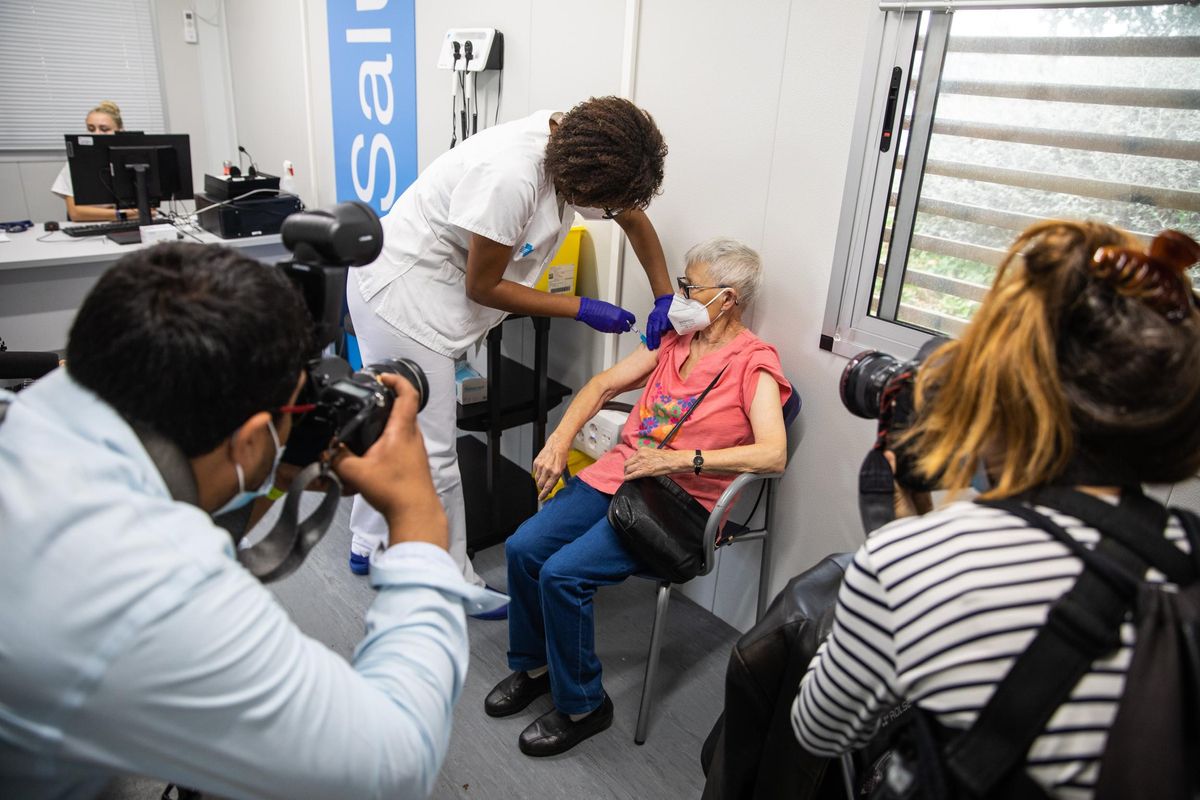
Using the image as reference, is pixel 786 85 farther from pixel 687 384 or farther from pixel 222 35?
pixel 222 35

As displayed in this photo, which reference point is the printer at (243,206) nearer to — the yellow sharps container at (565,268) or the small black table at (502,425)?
the small black table at (502,425)

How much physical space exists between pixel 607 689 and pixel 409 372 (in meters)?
1.25

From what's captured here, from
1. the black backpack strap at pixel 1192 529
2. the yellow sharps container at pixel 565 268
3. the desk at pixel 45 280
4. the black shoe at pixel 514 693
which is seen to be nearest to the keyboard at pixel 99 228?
the desk at pixel 45 280

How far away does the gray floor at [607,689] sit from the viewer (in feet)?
5.67

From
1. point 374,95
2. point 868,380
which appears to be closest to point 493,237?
point 868,380

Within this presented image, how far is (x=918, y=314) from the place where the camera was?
70.7 inches

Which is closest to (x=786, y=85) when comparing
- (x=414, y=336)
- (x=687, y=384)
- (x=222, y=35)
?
(x=687, y=384)

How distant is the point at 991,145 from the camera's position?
1.60 meters

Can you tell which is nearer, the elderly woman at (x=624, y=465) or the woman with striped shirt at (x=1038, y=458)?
the woman with striped shirt at (x=1038, y=458)

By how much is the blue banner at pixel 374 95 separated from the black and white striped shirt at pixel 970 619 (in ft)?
9.04

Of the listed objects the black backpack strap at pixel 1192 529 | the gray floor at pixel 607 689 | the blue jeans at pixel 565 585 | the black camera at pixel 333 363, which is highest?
the black camera at pixel 333 363

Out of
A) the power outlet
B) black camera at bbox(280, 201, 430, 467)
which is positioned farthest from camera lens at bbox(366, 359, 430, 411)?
the power outlet

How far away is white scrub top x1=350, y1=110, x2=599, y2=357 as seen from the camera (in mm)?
1820

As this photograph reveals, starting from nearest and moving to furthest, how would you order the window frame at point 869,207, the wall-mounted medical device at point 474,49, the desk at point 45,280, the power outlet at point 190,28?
the window frame at point 869,207 < the wall-mounted medical device at point 474,49 < the desk at point 45,280 < the power outlet at point 190,28
